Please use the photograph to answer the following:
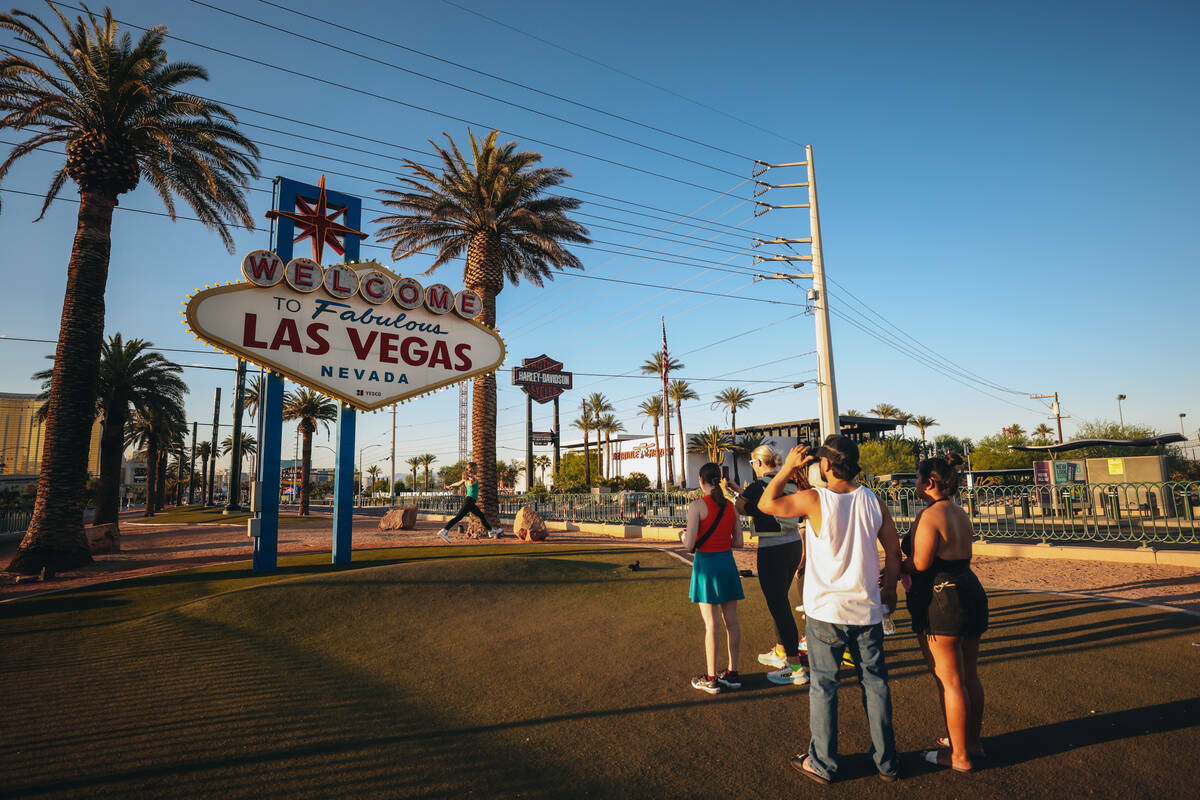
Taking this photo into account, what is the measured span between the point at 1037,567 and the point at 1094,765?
8.96m

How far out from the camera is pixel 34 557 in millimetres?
12766

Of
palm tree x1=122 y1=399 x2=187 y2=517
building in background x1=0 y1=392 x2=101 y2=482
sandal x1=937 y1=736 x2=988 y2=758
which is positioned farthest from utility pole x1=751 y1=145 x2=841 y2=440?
building in background x1=0 y1=392 x2=101 y2=482

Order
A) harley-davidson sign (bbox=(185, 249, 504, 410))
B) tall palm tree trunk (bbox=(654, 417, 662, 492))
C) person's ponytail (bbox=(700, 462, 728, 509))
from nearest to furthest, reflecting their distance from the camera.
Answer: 1. person's ponytail (bbox=(700, 462, 728, 509))
2. harley-davidson sign (bbox=(185, 249, 504, 410))
3. tall palm tree trunk (bbox=(654, 417, 662, 492))

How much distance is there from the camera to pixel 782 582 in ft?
17.2

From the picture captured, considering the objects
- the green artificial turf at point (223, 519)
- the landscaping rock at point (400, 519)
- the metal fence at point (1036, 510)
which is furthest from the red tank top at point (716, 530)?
the green artificial turf at point (223, 519)

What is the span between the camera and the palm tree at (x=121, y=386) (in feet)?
88.6

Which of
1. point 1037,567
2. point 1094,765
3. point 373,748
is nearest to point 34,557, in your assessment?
point 373,748

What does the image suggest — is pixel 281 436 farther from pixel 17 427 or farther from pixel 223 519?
pixel 17 427

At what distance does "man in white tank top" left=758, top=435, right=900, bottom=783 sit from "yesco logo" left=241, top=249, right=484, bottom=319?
10964 mm

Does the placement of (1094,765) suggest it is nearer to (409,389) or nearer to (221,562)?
(409,389)

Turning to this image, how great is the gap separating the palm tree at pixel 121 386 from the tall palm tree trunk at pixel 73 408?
15.4m

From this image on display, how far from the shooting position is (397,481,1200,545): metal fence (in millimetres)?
13421

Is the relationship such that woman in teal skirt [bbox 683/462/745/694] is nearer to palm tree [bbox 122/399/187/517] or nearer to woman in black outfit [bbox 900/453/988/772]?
woman in black outfit [bbox 900/453/988/772]

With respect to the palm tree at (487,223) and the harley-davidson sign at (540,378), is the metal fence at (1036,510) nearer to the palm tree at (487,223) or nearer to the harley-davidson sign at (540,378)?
the palm tree at (487,223)
